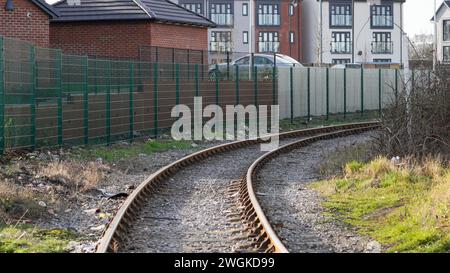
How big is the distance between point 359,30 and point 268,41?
8.35m

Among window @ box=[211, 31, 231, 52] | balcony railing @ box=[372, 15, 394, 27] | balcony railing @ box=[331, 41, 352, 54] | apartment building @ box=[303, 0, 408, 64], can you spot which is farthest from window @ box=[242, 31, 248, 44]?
balcony railing @ box=[372, 15, 394, 27]

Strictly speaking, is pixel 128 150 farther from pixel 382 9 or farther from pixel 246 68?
pixel 382 9

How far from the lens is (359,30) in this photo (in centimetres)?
8131

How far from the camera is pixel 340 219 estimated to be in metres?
12.9

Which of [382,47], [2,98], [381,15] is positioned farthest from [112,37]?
[382,47]

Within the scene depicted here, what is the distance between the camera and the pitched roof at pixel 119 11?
118 feet

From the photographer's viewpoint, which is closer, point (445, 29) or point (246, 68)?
point (246, 68)

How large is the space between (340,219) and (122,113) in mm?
13109

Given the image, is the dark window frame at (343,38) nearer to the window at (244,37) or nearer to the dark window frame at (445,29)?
the window at (244,37)

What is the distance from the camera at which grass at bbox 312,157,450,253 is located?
10742 millimetres

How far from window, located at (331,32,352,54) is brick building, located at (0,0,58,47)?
52158 millimetres

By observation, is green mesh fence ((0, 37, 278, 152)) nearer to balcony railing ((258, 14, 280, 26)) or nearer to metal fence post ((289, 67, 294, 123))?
metal fence post ((289, 67, 294, 123))

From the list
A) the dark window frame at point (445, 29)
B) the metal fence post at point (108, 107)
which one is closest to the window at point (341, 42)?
the dark window frame at point (445, 29)

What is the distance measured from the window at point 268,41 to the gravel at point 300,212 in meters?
57.7
